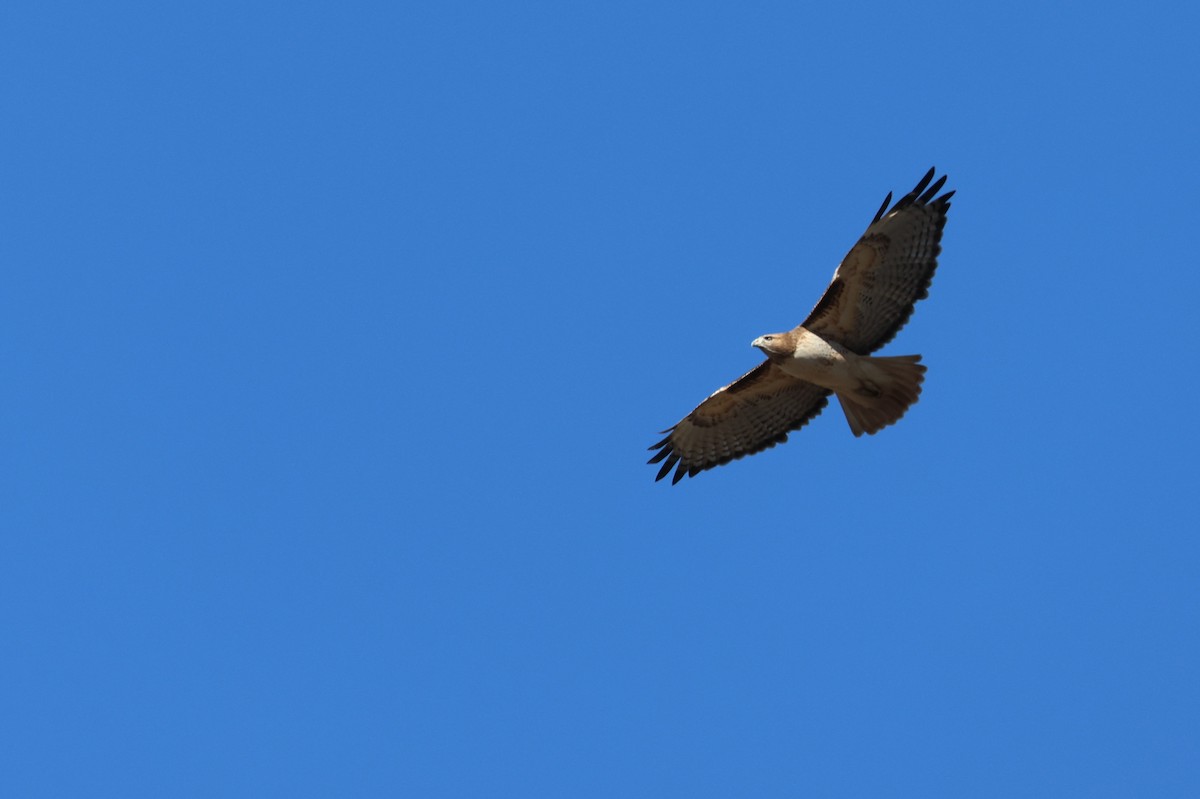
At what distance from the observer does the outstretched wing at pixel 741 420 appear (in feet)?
51.9

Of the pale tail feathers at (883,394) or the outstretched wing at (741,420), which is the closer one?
the pale tail feathers at (883,394)

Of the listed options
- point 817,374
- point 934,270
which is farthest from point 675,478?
point 934,270

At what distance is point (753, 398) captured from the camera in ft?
52.5

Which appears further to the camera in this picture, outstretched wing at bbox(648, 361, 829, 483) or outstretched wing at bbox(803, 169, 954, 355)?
outstretched wing at bbox(648, 361, 829, 483)

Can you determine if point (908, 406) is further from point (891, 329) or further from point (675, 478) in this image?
point (675, 478)

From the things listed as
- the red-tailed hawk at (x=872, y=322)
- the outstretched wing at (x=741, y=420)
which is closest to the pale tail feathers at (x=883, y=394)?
the red-tailed hawk at (x=872, y=322)

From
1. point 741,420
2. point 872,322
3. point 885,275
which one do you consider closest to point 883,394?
point 872,322

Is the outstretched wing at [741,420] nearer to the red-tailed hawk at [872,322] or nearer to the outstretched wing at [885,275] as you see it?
the red-tailed hawk at [872,322]

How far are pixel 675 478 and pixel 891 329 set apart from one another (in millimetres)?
2811

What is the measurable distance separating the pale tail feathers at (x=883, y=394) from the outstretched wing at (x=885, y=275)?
32 cm

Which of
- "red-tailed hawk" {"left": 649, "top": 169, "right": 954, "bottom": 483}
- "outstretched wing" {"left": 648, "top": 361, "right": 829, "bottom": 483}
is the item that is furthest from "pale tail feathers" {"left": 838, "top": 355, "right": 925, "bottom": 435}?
"outstretched wing" {"left": 648, "top": 361, "right": 829, "bottom": 483}

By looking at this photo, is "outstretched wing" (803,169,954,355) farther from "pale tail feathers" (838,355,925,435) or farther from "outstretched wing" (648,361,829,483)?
"outstretched wing" (648,361,829,483)

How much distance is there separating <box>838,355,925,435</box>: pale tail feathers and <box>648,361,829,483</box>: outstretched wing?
65cm

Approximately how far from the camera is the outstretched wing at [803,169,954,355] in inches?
587
